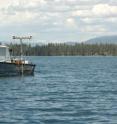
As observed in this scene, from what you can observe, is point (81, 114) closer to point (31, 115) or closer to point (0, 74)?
point (31, 115)

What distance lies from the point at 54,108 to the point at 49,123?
5.90m

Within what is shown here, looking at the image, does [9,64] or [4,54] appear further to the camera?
[4,54]

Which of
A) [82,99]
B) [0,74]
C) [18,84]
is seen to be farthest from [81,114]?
[0,74]

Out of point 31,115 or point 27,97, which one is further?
point 27,97

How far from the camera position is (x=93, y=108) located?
1383 inches

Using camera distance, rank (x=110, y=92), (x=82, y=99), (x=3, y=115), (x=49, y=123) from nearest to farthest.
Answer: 1. (x=49, y=123)
2. (x=3, y=115)
3. (x=82, y=99)
4. (x=110, y=92)

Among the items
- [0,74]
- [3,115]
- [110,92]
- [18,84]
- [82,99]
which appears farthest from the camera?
[0,74]

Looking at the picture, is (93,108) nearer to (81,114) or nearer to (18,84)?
→ (81,114)

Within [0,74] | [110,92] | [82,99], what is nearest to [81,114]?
[82,99]

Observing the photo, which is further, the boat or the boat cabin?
the boat cabin

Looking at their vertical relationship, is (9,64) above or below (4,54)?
below

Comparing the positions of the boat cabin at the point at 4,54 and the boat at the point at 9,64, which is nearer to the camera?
the boat at the point at 9,64

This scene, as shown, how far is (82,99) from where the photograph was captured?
137 feet

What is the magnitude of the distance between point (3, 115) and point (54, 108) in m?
4.56
